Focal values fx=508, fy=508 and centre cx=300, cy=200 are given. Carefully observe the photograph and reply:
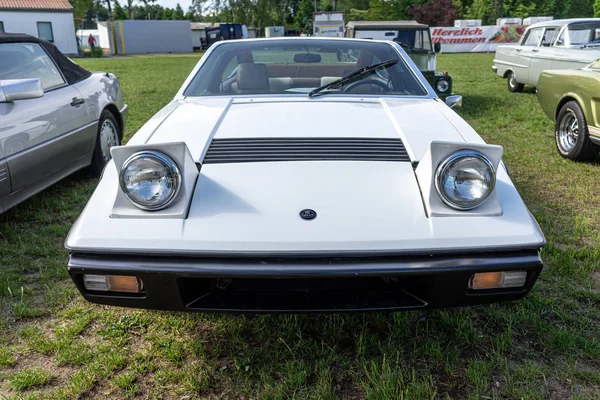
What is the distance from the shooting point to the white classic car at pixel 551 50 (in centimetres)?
846

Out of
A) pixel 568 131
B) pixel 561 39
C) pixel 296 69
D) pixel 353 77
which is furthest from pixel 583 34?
pixel 353 77

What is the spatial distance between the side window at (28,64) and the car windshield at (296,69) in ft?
5.36

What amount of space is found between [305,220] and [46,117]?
2.76 meters

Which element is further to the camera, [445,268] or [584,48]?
[584,48]

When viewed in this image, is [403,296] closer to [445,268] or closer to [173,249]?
[445,268]

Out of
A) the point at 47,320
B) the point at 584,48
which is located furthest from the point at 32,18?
the point at 47,320

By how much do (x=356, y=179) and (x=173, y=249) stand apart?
0.74 m

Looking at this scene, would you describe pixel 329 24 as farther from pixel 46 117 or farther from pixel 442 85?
pixel 46 117

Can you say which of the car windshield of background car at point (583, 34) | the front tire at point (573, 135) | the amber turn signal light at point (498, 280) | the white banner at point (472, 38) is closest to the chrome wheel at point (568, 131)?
the front tire at point (573, 135)

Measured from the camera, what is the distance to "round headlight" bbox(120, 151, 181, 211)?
186cm

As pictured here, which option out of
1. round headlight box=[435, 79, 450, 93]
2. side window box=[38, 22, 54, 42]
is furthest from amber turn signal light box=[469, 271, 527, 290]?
side window box=[38, 22, 54, 42]

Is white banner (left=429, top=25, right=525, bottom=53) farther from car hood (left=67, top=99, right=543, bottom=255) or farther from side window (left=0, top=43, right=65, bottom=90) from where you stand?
car hood (left=67, top=99, right=543, bottom=255)

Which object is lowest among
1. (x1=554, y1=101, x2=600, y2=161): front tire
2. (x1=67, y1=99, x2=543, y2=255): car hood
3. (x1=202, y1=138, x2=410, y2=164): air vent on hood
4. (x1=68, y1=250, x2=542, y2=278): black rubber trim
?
(x1=554, y1=101, x2=600, y2=161): front tire

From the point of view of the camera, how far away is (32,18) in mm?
34594
